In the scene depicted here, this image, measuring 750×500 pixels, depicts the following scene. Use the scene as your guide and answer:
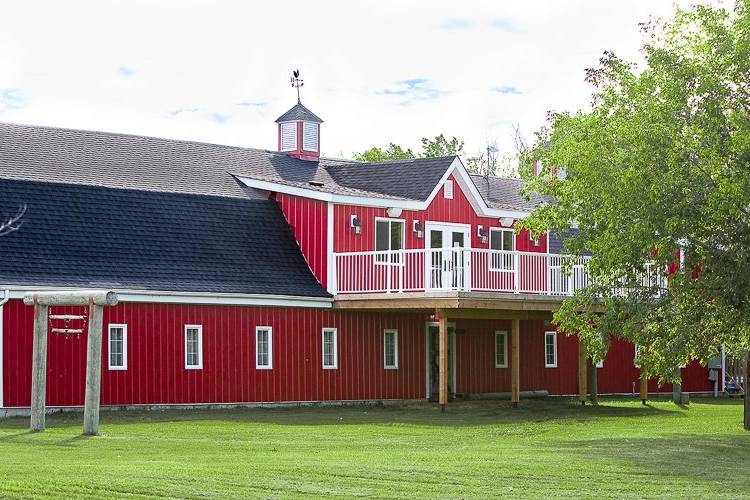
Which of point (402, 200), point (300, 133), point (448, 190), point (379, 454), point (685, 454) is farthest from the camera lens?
point (300, 133)

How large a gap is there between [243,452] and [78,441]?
2907 mm

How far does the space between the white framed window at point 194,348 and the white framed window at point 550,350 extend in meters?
12.5

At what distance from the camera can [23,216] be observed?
98.8 ft

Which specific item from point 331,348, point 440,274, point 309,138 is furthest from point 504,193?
point 331,348

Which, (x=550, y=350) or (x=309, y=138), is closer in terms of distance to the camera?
(x=309, y=138)

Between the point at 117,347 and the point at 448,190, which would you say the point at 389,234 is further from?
the point at 117,347

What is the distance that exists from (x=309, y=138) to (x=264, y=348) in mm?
9106

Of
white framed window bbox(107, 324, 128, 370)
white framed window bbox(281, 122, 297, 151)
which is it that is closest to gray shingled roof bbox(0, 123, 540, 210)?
white framed window bbox(281, 122, 297, 151)

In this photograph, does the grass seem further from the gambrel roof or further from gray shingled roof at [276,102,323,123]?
gray shingled roof at [276,102,323,123]

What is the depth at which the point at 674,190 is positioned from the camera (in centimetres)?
2311

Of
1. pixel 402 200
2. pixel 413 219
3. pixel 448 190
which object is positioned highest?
pixel 448 190

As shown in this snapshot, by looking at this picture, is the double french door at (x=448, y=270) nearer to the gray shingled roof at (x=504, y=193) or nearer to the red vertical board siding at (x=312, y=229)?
the red vertical board siding at (x=312, y=229)

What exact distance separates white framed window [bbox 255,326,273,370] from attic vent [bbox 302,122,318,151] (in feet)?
28.5

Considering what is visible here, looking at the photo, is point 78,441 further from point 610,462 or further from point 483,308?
point 483,308
